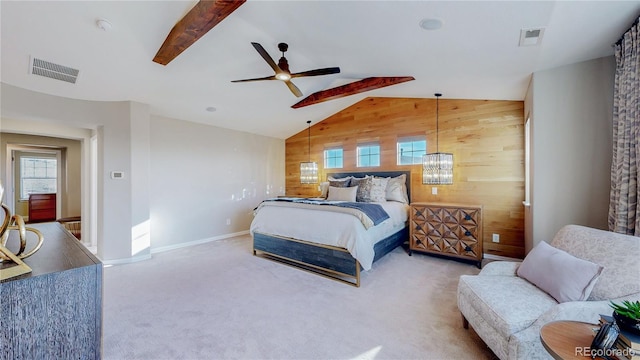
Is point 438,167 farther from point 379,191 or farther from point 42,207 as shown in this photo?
point 42,207

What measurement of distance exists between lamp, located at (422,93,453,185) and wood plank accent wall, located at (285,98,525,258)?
0.49ft

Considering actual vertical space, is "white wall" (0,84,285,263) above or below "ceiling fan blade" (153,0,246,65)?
below

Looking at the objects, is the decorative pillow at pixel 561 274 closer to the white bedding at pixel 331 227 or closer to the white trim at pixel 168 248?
the white bedding at pixel 331 227

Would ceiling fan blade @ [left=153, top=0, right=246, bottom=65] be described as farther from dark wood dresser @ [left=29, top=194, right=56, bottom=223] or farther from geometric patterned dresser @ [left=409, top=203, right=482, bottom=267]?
dark wood dresser @ [left=29, top=194, right=56, bottom=223]

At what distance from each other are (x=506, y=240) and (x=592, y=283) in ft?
8.45

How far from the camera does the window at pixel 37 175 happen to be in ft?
23.2

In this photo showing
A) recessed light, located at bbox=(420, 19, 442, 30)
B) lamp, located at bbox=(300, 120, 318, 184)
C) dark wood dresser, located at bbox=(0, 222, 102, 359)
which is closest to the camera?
dark wood dresser, located at bbox=(0, 222, 102, 359)

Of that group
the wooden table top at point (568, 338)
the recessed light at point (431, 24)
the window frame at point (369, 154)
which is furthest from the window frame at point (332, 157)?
the wooden table top at point (568, 338)

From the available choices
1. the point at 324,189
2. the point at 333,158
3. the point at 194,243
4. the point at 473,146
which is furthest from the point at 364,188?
the point at 194,243

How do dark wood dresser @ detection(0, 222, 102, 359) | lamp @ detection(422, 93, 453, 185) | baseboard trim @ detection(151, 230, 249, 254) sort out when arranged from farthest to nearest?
baseboard trim @ detection(151, 230, 249, 254) < lamp @ detection(422, 93, 453, 185) < dark wood dresser @ detection(0, 222, 102, 359)

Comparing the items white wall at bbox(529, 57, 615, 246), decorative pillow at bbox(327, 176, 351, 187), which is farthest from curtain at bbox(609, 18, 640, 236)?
decorative pillow at bbox(327, 176, 351, 187)

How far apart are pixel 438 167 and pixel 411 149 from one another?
68 centimetres

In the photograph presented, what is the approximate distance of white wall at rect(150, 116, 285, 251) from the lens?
15.2 feet

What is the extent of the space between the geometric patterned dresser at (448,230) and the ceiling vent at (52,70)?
4.81 metres
